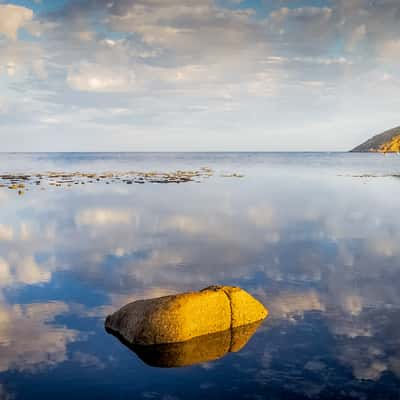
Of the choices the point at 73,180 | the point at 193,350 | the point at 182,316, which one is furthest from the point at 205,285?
the point at 73,180

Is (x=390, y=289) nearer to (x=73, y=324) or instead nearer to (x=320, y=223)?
(x=73, y=324)

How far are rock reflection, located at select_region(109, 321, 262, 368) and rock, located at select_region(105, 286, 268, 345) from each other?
0.59 feet

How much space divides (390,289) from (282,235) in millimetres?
12417

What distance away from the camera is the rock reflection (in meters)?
12.7

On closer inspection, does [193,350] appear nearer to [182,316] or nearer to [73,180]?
[182,316]

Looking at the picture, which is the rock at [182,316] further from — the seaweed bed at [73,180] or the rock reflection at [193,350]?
the seaweed bed at [73,180]

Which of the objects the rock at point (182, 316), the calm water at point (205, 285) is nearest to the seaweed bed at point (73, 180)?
the calm water at point (205, 285)

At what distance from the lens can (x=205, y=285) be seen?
19.8 m

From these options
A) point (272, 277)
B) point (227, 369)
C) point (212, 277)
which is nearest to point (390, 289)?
point (272, 277)

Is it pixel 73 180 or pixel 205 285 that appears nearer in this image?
pixel 205 285

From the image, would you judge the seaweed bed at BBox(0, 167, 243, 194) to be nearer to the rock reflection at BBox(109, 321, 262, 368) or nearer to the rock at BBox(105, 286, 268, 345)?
the rock at BBox(105, 286, 268, 345)

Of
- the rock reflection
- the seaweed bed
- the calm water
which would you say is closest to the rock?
the rock reflection

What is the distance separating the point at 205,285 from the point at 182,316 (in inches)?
238

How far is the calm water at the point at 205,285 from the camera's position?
11797 millimetres
